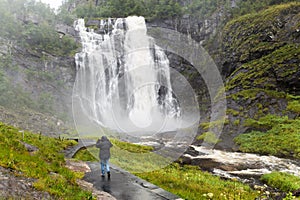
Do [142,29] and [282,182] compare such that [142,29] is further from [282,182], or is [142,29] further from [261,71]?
[282,182]

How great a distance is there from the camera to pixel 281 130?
23.5m

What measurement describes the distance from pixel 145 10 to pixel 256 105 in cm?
4285

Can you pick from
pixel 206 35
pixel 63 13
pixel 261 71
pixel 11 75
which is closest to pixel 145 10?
pixel 206 35

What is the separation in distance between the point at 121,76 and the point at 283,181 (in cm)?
3629

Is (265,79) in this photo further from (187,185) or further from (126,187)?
Result: (126,187)

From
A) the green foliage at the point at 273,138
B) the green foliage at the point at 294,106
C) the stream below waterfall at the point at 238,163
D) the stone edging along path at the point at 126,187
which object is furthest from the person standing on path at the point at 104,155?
the green foliage at the point at 294,106

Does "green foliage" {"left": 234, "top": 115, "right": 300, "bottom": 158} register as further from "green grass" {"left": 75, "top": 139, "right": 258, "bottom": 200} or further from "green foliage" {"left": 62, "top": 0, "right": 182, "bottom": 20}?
"green foliage" {"left": 62, "top": 0, "right": 182, "bottom": 20}

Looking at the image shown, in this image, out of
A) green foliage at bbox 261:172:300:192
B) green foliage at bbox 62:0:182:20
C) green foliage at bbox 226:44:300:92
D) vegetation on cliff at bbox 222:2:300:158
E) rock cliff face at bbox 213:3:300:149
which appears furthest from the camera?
green foliage at bbox 62:0:182:20

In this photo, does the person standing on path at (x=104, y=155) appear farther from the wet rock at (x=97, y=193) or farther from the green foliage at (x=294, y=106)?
the green foliage at (x=294, y=106)

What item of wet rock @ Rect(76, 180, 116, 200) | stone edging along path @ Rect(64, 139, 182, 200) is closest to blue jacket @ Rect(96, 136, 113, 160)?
stone edging along path @ Rect(64, 139, 182, 200)

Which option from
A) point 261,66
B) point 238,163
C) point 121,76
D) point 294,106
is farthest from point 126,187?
point 121,76

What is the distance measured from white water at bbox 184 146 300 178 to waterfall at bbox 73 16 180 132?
20041 mm

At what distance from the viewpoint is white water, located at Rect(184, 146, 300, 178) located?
15702 millimetres

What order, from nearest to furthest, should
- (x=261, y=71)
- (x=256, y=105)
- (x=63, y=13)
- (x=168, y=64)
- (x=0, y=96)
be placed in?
(x=256, y=105), (x=261, y=71), (x=0, y=96), (x=168, y=64), (x=63, y=13)
